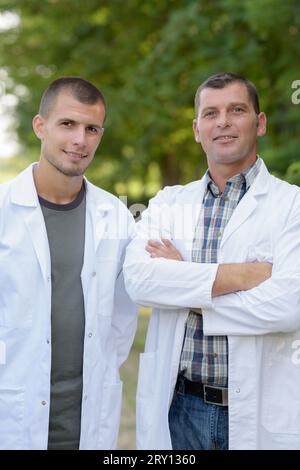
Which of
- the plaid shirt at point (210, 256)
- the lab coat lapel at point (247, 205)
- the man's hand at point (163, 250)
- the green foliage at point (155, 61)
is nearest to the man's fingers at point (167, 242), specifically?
the man's hand at point (163, 250)

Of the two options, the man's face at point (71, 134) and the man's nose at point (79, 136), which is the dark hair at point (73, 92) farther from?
the man's nose at point (79, 136)

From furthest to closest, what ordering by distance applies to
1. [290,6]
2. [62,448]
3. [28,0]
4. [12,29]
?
[12,29] → [28,0] → [290,6] → [62,448]

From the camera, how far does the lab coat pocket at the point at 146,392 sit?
3.45 m

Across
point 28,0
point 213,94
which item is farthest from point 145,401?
point 28,0

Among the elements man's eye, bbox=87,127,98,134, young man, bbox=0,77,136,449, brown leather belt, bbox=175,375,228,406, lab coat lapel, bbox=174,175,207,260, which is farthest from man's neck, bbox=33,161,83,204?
brown leather belt, bbox=175,375,228,406

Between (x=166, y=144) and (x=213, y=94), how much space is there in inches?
358

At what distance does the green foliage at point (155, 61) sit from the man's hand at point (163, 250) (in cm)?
146

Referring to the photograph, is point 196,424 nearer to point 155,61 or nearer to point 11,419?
point 11,419

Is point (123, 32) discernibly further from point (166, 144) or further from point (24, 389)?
point (24, 389)

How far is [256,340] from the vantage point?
→ 3219mm

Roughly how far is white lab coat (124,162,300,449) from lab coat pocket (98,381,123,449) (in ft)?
0.48

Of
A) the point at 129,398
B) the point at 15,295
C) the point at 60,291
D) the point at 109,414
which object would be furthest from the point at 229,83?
the point at 129,398

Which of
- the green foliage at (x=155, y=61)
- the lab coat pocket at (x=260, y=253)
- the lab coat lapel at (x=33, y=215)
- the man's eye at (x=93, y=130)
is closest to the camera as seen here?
the lab coat pocket at (x=260, y=253)

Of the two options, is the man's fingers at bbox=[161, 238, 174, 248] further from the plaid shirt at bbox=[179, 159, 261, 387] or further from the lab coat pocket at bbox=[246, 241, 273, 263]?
the lab coat pocket at bbox=[246, 241, 273, 263]
